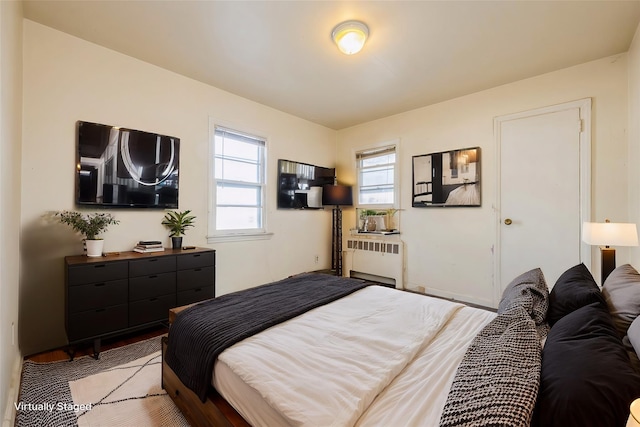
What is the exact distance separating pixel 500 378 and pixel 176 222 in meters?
3.02

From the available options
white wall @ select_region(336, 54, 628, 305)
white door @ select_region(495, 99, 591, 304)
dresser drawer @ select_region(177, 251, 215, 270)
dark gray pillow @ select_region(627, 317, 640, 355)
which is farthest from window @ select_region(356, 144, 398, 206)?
dark gray pillow @ select_region(627, 317, 640, 355)

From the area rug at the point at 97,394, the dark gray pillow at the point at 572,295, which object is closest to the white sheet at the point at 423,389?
the dark gray pillow at the point at 572,295

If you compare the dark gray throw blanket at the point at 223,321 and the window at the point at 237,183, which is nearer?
the dark gray throw blanket at the point at 223,321

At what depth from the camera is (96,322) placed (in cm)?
215

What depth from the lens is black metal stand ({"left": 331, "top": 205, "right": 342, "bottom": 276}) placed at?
4.67 m

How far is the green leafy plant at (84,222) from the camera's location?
228 centimetres

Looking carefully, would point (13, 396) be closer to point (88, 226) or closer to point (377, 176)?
point (88, 226)

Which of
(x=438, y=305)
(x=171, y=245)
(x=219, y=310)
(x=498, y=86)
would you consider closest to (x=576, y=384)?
(x=438, y=305)

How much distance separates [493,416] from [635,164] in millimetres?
3040

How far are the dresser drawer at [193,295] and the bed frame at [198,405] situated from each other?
96 cm

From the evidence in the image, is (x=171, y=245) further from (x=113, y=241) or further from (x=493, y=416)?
(x=493, y=416)

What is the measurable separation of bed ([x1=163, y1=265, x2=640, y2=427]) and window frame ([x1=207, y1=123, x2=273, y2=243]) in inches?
66.0

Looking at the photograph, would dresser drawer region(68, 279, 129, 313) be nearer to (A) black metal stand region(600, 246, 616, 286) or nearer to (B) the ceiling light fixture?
(B) the ceiling light fixture

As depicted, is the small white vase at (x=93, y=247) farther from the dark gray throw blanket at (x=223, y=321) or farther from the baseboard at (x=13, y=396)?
the dark gray throw blanket at (x=223, y=321)
